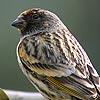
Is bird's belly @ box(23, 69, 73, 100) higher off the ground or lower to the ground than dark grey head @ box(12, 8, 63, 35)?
lower

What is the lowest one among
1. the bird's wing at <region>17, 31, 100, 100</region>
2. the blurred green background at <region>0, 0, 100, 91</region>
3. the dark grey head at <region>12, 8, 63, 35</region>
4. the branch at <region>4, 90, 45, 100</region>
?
the blurred green background at <region>0, 0, 100, 91</region>

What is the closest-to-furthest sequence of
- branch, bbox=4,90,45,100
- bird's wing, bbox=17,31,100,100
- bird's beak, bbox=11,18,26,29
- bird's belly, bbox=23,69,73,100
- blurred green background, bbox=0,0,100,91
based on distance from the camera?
bird's wing, bbox=17,31,100,100
bird's belly, bbox=23,69,73,100
branch, bbox=4,90,45,100
bird's beak, bbox=11,18,26,29
blurred green background, bbox=0,0,100,91

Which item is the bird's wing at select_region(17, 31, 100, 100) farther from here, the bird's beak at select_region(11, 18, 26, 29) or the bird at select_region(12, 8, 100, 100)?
the bird's beak at select_region(11, 18, 26, 29)

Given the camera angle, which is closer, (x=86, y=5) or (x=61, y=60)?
(x=61, y=60)

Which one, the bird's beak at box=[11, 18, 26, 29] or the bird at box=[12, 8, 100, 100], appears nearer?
the bird at box=[12, 8, 100, 100]

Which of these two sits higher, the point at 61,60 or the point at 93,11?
the point at 61,60

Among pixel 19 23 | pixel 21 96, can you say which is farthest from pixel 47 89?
pixel 19 23

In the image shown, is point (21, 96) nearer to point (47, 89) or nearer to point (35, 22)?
point (47, 89)

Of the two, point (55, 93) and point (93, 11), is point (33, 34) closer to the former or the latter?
point (55, 93)

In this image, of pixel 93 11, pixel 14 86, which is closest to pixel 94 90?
pixel 14 86

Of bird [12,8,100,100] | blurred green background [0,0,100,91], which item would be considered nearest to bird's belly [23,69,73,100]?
bird [12,8,100,100]
